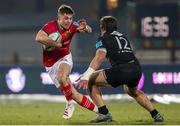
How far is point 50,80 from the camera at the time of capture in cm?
2005

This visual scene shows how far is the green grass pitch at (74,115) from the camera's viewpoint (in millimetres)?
12977

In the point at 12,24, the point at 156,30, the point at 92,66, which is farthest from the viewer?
the point at 12,24

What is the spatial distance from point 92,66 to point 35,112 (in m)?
4.15

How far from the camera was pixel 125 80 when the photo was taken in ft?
40.9

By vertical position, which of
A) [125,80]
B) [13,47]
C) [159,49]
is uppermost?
[125,80]

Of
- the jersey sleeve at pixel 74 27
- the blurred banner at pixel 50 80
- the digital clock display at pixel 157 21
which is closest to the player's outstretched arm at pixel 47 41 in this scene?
the jersey sleeve at pixel 74 27

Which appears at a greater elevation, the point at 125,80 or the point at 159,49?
the point at 125,80

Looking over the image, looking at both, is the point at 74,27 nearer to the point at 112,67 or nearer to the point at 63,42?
the point at 63,42

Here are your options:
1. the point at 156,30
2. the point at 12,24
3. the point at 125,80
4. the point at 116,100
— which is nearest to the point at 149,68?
the point at 116,100

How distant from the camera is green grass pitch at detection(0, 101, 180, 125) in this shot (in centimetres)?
1298

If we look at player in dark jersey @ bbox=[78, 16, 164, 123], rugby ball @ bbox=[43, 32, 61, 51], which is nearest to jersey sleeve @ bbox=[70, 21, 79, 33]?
rugby ball @ bbox=[43, 32, 61, 51]

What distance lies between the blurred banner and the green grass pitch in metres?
0.93

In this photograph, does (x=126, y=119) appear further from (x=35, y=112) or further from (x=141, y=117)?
(x=35, y=112)

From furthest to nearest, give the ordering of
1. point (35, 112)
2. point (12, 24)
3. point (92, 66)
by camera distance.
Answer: point (12, 24)
point (35, 112)
point (92, 66)
